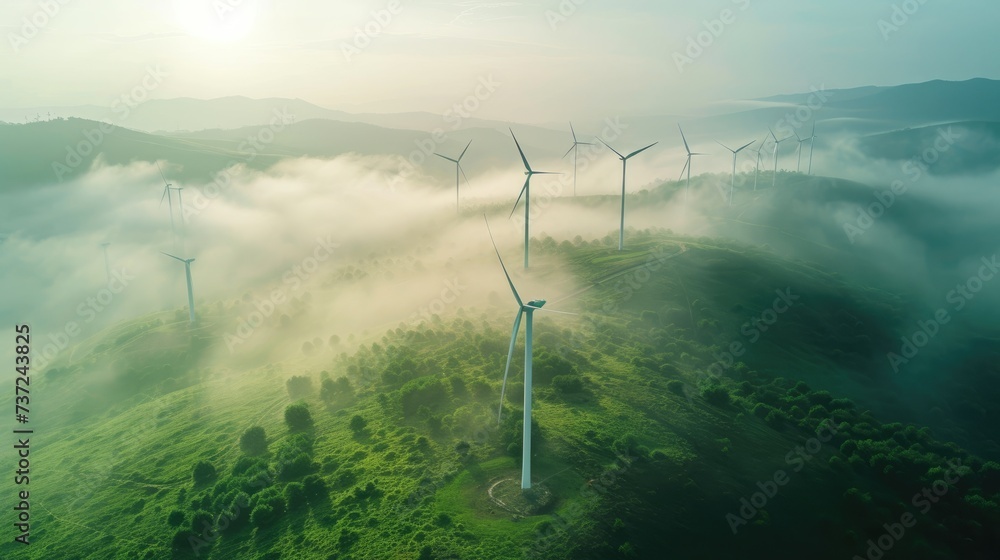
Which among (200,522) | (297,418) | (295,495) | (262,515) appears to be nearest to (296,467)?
(295,495)

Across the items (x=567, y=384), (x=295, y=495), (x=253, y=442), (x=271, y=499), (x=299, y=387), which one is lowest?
(x=253, y=442)

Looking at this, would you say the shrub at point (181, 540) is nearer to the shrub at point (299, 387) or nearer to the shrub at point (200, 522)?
the shrub at point (200, 522)

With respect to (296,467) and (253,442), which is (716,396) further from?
(253,442)

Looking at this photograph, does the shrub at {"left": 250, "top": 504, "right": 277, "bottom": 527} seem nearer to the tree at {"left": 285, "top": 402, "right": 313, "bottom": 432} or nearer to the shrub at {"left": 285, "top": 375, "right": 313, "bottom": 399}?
the tree at {"left": 285, "top": 402, "right": 313, "bottom": 432}

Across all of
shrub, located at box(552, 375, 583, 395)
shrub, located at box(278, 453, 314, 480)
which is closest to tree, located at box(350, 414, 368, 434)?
shrub, located at box(278, 453, 314, 480)

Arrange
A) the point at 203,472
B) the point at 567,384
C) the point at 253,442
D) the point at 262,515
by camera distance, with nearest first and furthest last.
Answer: the point at 262,515 → the point at 203,472 → the point at 253,442 → the point at 567,384

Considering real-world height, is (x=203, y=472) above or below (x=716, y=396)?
below
